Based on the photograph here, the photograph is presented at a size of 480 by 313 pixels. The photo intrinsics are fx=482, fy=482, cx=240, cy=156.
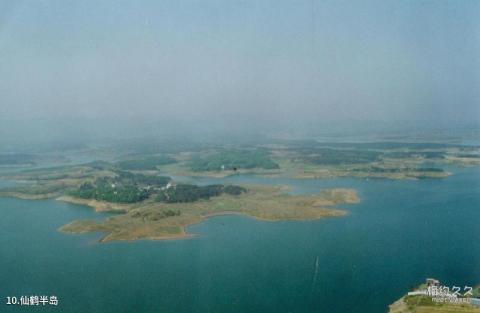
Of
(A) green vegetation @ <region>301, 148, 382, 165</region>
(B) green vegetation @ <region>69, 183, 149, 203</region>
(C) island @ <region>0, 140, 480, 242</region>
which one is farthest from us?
(A) green vegetation @ <region>301, 148, 382, 165</region>

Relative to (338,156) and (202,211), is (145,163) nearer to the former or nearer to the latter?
(202,211)

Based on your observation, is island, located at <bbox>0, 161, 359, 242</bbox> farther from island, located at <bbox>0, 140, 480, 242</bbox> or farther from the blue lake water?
the blue lake water

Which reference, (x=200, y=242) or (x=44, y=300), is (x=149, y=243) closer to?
(x=200, y=242)

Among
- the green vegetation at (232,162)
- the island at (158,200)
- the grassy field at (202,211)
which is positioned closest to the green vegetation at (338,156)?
the green vegetation at (232,162)

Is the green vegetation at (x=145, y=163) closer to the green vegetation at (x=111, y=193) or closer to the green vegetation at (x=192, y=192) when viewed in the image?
the green vegetation at (x=111, y=193)

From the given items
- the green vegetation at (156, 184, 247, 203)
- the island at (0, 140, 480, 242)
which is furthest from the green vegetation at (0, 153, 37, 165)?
the green vegetation at (156, 184, 247, 203)
